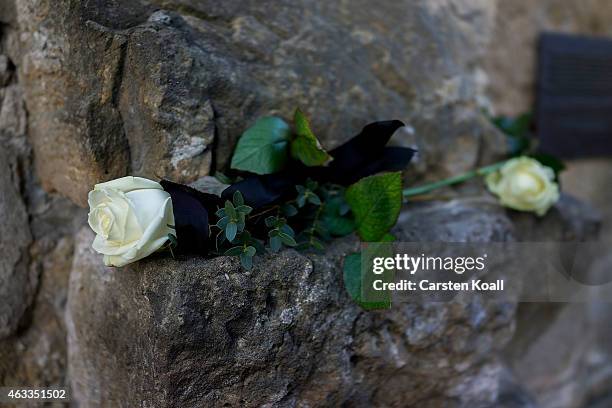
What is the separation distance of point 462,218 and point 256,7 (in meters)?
0.52

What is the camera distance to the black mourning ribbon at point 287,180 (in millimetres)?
640

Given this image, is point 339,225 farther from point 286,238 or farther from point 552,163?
point 552,163

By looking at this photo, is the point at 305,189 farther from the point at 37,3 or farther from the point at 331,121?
the point at 37,3

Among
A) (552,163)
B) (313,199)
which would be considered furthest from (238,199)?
(552,163)

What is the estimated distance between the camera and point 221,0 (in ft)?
2.76

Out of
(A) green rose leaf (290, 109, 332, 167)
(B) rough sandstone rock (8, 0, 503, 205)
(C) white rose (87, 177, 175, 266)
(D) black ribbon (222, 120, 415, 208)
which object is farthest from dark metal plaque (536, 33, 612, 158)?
(C) white rose (87, 177, 175, 266)

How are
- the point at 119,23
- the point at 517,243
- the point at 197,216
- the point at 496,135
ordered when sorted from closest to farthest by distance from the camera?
the point at 197,216
the point at 119,23
the point at 517,243
the point at 496,135

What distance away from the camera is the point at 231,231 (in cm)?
65

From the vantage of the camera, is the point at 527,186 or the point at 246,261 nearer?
the point at 246,261

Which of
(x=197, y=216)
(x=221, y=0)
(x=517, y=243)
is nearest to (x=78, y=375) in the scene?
(x=197, y=216)

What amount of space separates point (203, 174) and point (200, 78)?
0.46 feet

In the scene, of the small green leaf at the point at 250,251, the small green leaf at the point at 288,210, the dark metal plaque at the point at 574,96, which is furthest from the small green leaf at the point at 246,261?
the dark metal plaque at the point at 574,96

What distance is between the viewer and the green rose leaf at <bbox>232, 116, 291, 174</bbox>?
746 millimetres

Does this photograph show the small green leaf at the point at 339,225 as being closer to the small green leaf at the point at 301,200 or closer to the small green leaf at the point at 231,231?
the small green leaf at the point at 301,200
